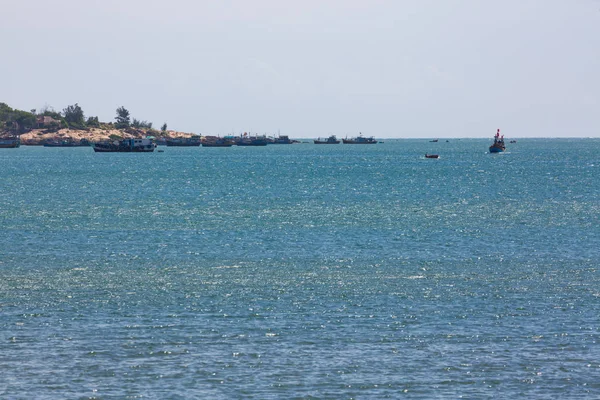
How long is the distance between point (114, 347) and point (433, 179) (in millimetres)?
125832

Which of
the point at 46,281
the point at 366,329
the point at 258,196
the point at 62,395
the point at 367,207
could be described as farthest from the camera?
the point at 258,196

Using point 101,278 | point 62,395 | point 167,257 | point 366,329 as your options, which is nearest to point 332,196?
point 167,257

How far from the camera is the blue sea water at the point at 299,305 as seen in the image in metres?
29.4

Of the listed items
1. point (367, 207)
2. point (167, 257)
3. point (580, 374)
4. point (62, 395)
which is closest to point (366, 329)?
point (580, 374)

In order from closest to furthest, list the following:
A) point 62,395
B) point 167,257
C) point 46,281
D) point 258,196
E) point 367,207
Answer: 1. point 62,395
2. point 46,281
3. point 167,257
4. point 367,207
5. point 258,196

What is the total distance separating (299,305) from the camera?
4041 centimetres

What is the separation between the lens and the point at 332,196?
113125 mm

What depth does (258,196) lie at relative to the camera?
11200cm

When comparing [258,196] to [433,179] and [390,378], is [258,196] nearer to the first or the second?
[433,179]

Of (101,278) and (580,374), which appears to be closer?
(580,374)

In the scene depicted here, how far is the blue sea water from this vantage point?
1159 inches

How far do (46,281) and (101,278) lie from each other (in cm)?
292

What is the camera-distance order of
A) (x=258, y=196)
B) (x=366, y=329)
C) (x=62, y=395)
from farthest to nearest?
(x=258, y=196)
(x=366, y=329)
(x=62, y=395)

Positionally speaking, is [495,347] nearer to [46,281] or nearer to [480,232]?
[46,281]
